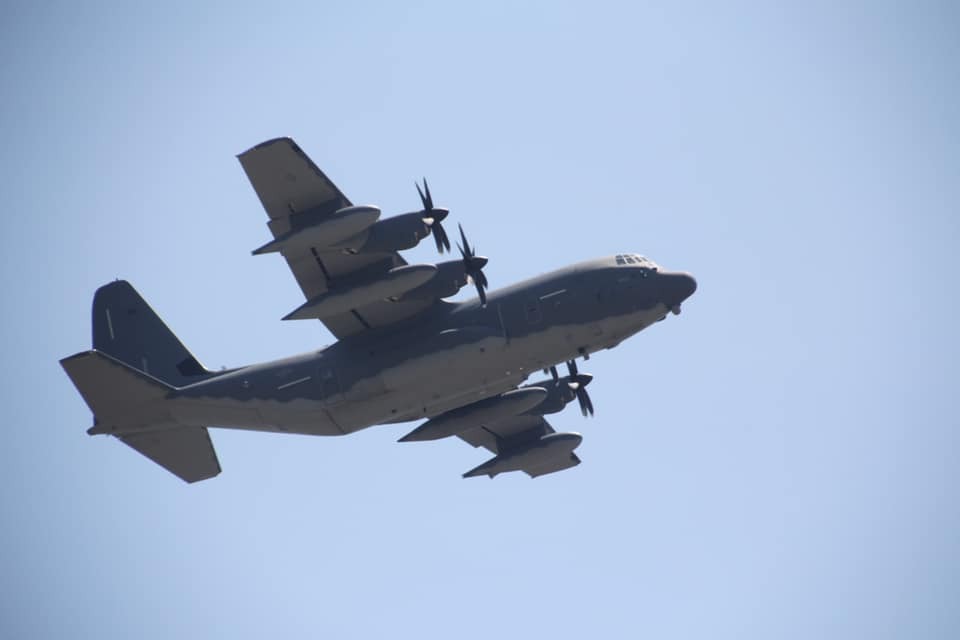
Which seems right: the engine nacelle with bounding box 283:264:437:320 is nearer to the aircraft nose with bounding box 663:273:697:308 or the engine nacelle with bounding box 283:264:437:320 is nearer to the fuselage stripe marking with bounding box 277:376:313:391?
the fuselage stripe marking with bounding box 277:376:313:391

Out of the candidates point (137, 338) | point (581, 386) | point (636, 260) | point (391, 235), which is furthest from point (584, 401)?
point (137, 338)

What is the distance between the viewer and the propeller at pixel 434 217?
2733cm

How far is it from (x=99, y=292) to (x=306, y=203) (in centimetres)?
978

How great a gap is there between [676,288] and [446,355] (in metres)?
6.84

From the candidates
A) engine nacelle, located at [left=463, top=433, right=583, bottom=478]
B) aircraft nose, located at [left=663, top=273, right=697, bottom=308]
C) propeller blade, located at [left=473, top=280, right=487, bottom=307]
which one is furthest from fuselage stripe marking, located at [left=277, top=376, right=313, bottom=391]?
aircraft nose, located at [left=663, top=273, right=697, bottom=308]

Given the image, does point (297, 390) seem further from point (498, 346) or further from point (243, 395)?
point (498, 346)

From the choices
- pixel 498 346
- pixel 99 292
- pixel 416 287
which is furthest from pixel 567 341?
pixel 99 292

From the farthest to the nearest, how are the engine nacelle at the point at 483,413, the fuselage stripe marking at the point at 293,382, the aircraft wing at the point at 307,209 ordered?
the engine nacelle at the point at 483,413 → the fuselage stripe marking at the point at 293,382 → the aircraft wing at the point at 307,209

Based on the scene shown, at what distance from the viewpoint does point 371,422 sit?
2947cm

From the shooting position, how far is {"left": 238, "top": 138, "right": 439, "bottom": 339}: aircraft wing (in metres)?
26.2

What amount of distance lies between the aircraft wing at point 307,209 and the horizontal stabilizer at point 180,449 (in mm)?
5783

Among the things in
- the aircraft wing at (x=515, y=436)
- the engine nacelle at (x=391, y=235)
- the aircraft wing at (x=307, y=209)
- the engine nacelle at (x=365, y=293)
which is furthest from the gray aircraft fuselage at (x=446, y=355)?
the aircraft wing at (x=515, y=436)

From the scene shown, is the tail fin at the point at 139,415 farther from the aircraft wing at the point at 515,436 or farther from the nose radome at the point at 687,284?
the nose radome at the point at 687,284

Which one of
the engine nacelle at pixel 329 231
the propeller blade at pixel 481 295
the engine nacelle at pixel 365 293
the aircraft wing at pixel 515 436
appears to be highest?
the engine nacelle at pixel 329 231
